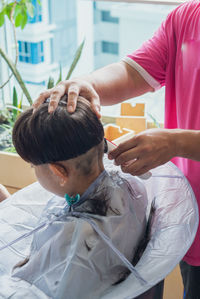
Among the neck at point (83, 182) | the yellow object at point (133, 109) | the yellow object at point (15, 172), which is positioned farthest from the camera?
the yellow object at point (133, 109)

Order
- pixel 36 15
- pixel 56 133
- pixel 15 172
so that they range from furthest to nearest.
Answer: pixel 36 15 → pixel 15 172 → pixel 56 133

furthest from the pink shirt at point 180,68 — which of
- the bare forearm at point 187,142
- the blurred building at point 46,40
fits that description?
the blurred building at point 46,40

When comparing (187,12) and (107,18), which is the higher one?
(187,12)

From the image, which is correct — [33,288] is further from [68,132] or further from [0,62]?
[0,62]

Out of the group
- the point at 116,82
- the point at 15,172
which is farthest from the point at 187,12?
the point at 15,172

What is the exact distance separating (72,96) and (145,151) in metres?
0.22

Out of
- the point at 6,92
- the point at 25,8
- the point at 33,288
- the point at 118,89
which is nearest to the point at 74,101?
the point at 118,89

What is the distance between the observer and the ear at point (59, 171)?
0.90 meters

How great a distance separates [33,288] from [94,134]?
0.39 meters

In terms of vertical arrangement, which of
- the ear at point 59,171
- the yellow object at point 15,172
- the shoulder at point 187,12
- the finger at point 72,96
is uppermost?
the shoulder at point 187,12

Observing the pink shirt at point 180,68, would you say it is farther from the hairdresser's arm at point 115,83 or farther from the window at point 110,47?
the window at point 110,47

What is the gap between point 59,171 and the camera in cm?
91

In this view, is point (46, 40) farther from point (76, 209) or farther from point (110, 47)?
point (76, 209)

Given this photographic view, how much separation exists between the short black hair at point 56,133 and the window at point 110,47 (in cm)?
152
